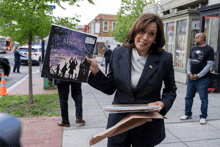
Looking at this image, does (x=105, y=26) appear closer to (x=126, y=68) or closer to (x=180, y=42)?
(x=180, y=42)

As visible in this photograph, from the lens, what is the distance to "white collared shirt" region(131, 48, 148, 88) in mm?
1969

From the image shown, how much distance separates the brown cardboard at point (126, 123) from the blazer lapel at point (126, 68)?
0.35 meters

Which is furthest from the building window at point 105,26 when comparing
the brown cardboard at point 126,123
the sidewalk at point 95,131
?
the brown cardboard at point 126,123

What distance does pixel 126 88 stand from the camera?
1.93 m

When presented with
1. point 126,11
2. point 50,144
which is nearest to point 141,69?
point 50,144

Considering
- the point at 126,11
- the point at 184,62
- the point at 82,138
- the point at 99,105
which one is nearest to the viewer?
the point at 82,138

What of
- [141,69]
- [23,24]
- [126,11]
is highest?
[126,11]

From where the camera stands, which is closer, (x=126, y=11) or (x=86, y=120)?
(x=86, y=120)

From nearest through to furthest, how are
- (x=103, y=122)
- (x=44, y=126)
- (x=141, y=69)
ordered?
(x=141, y=69) → (x=44, y=126) → (x=103, y=122)

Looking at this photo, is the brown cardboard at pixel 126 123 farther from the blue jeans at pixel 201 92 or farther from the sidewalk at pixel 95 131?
the blue jeans at pixel 201 92

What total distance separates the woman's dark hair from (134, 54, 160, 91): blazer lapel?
77mm

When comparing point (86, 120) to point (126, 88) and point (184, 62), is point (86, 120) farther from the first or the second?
point (184, 62)

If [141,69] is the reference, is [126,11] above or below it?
above

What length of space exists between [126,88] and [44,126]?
11.5 ft
